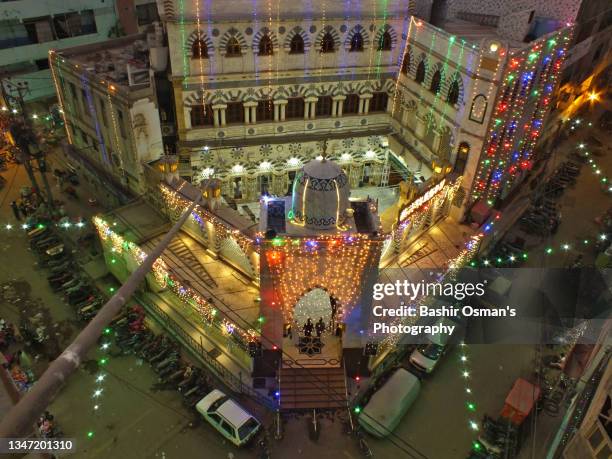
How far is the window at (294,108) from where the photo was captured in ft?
100

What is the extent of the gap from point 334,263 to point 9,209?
2560 centimetres

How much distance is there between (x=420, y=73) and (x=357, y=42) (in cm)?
436

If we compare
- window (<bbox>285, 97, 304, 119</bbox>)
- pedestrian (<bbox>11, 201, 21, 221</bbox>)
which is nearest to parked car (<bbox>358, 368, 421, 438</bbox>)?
window (<bbox>285, 97, 304, 119</bbox>)

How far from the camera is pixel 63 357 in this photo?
25.7 ft

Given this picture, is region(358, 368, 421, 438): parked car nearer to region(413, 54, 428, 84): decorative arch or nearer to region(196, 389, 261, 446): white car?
region(196, 389, 261, 446): white car

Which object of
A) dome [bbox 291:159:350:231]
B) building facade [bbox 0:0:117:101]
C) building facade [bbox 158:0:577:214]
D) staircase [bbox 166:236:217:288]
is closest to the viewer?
dome [bbox 291:159:350:231]

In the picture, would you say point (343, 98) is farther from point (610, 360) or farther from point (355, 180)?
point (610, 360)

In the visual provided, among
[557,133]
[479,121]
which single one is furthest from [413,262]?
[557,133]

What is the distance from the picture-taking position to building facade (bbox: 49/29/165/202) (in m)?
27.2

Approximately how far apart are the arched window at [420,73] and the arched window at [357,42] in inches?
150

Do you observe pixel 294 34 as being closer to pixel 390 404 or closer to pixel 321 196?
pixel 321 196

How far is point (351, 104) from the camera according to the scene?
31891 mm

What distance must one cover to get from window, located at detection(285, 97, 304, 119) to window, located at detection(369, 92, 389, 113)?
4.90 metres

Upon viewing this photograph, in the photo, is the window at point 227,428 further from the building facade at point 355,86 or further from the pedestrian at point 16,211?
the pedestrian at point 16,211
